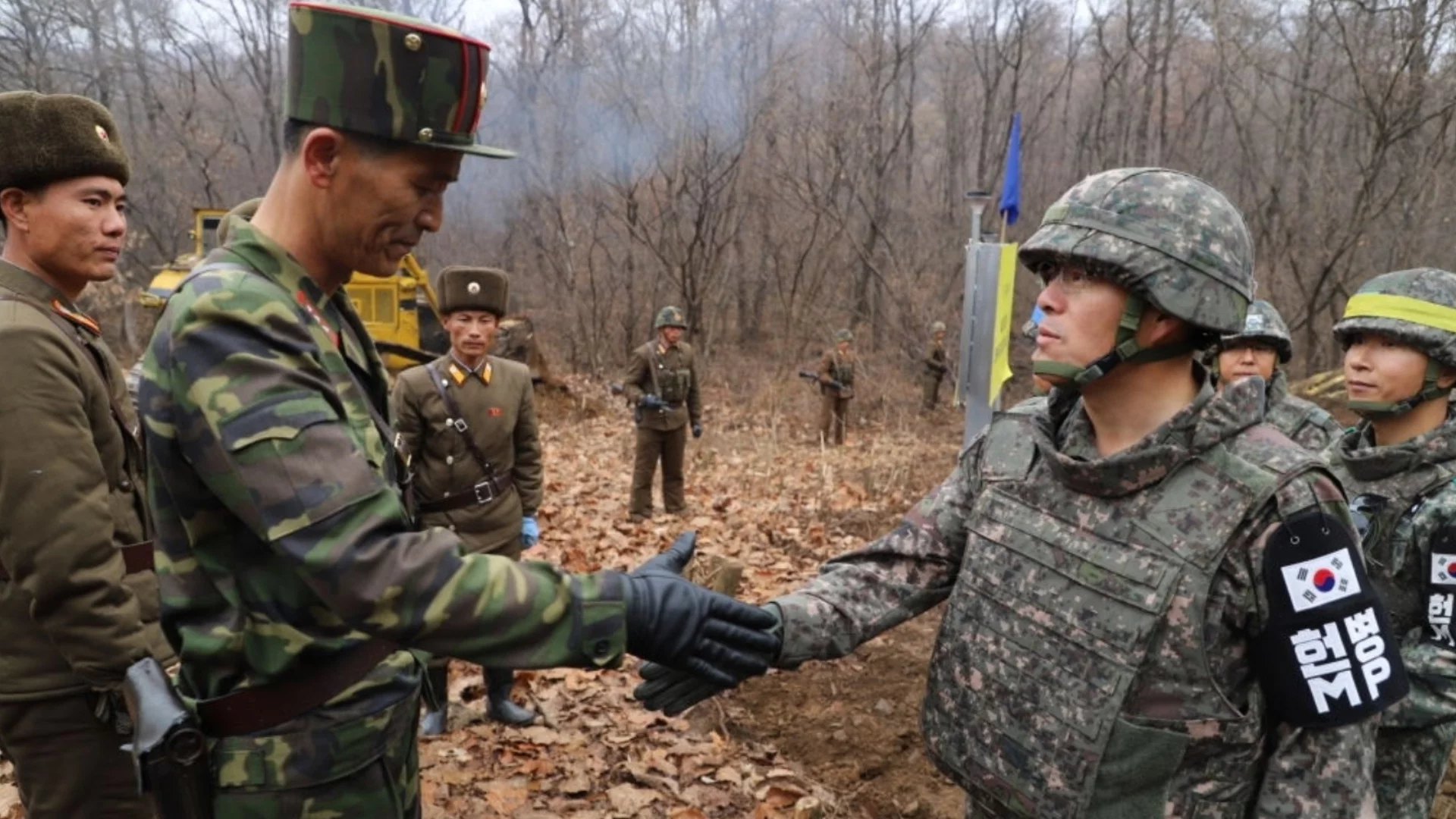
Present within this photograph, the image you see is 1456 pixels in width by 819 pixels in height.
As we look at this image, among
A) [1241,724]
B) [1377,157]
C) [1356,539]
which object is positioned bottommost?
[1241,724]

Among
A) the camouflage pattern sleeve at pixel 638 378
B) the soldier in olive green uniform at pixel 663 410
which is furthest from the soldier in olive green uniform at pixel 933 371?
the camouflage pattern sleeve at pixel 638 378

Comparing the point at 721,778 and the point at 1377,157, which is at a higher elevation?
the point at 1377,157

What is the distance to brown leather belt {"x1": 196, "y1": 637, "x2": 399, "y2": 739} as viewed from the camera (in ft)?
6.11

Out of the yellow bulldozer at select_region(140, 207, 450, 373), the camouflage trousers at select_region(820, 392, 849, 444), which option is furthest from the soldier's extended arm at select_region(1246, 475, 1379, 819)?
the yellow bulldozer at select_region(140, 207, 450, 373)

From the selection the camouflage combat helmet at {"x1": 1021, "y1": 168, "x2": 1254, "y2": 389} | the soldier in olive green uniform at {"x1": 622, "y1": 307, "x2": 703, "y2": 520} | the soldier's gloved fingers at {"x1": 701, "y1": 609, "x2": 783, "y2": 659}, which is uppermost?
the camouflage combat helmet at {"x1": 1021, "y1": 168, "x2": 1254, "y2": 389}

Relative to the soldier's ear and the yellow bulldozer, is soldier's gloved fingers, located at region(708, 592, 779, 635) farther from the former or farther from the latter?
the yellow bulldozer

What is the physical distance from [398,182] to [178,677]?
48.6 inches

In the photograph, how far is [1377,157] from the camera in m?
12.6

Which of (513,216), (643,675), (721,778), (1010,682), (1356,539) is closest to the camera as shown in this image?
(1356,539)

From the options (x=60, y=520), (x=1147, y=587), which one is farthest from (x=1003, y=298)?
(x=60, y=520)

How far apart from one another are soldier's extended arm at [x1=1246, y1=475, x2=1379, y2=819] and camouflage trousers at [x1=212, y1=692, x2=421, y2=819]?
1846mm

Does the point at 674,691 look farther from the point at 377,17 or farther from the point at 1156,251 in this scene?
the point at 377,17

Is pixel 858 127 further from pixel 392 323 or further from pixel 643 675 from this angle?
pixel 643 675

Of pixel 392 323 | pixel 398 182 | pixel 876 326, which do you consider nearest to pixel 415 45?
pixel 398 182
